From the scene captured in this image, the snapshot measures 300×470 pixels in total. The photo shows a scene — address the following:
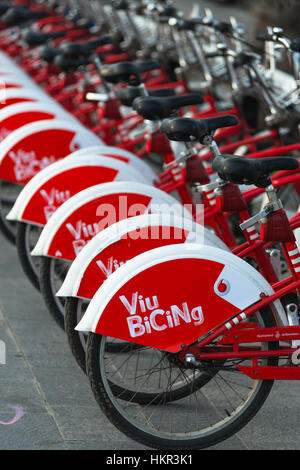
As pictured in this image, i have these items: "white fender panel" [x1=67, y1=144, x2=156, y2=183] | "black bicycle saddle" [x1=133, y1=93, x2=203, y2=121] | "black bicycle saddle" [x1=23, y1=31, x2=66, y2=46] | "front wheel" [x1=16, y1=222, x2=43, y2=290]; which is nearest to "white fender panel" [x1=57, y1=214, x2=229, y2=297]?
"black bicycle saddle" [x1=133, y1=93, x2=203, y2=121]

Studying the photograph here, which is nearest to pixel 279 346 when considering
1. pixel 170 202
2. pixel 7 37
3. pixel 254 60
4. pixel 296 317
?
pixel 296 317

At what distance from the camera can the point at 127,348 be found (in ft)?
13.4

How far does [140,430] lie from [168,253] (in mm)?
699

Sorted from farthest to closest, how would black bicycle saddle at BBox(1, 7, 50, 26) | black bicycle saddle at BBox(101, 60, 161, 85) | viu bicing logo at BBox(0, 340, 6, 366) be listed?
black bicycle saddle at BBox(1, 7, 50, 26)
black bicycle saddle at BBox(101, 60, 161, 85)
viu bicing logo at BBox(0, 340, 6, 366)

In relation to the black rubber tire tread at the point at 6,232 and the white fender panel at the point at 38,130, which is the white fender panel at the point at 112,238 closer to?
the white fender panel at the point at 38,130

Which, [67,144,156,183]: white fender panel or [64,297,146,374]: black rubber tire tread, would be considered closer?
[64,297,146,374]: black rubber tire tread

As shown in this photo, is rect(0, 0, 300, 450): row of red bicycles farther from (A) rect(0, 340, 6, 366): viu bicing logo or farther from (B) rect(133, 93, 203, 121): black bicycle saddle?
(A) rect(0, 340, 6, 366): viu bicing logo

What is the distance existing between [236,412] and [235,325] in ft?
1.22

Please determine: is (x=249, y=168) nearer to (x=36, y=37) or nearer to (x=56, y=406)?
(x=56, y=406)

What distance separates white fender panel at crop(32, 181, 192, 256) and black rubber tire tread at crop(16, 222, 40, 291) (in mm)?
640

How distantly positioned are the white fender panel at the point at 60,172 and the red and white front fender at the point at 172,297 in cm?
131

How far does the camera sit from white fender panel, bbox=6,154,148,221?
4.54 metres

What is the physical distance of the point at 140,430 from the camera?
3.42 m

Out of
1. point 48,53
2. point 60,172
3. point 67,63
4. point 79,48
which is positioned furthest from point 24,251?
point 48,53
